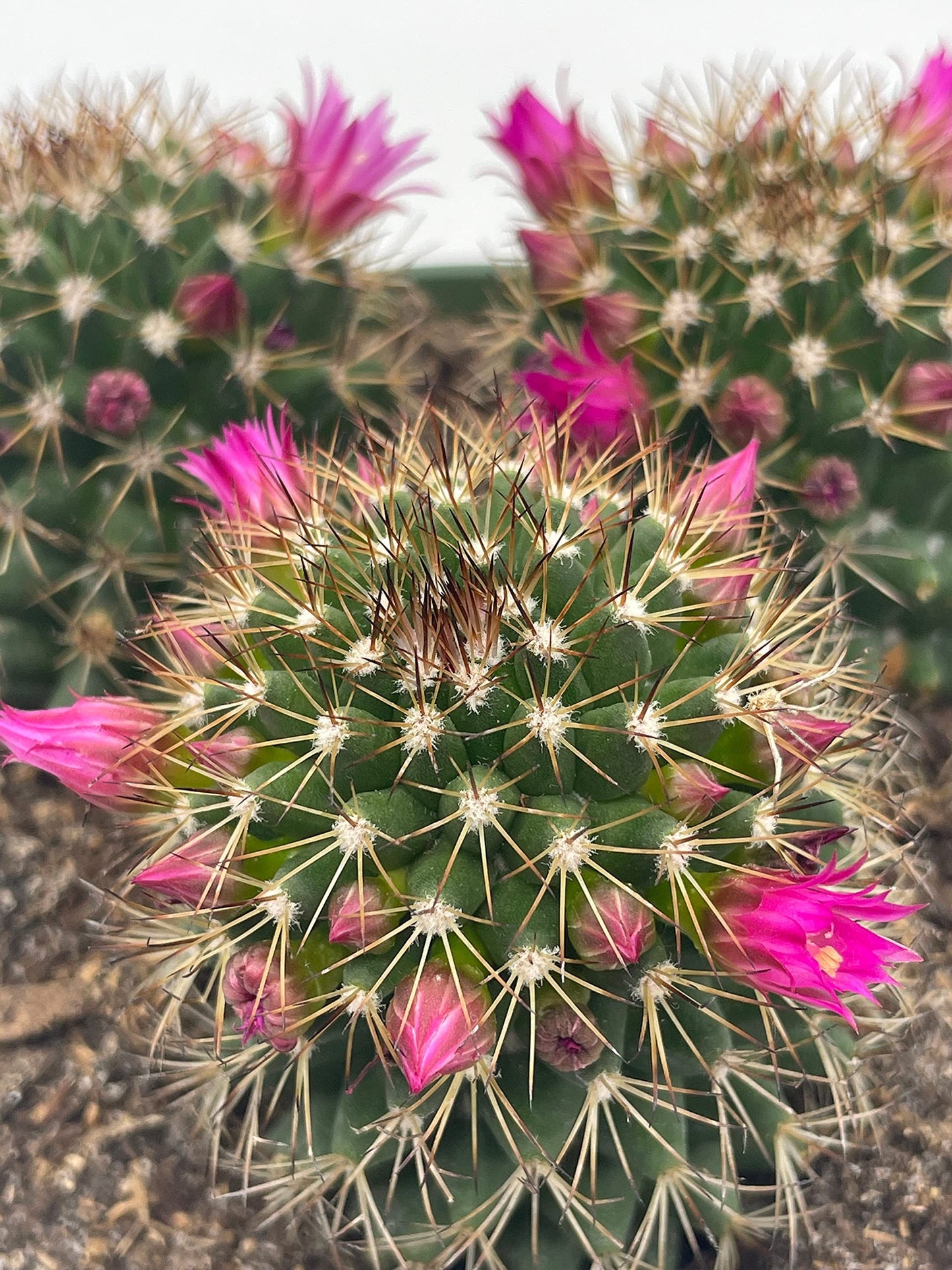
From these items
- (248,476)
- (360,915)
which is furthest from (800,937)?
(248,476)

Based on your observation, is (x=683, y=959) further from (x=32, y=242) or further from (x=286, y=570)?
(x=32, y=242)

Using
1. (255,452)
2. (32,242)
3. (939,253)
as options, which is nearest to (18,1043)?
(255,452)

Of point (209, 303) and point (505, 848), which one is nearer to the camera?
point (505, 848)

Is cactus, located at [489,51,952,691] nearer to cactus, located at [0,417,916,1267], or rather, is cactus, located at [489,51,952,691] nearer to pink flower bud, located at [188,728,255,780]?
cactus, located at [0,417,916,1267]

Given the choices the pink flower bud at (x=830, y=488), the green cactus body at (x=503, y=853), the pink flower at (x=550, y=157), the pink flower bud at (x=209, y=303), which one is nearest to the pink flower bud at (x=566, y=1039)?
the green cactus body at (x=503, y=853)

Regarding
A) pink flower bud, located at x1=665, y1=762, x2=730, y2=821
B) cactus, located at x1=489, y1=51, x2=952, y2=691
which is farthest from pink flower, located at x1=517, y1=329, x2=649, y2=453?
pink flower bud, located at x1=665, y1=762, x2=730, y2=821

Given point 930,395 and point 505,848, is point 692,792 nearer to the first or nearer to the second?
point 505,848
